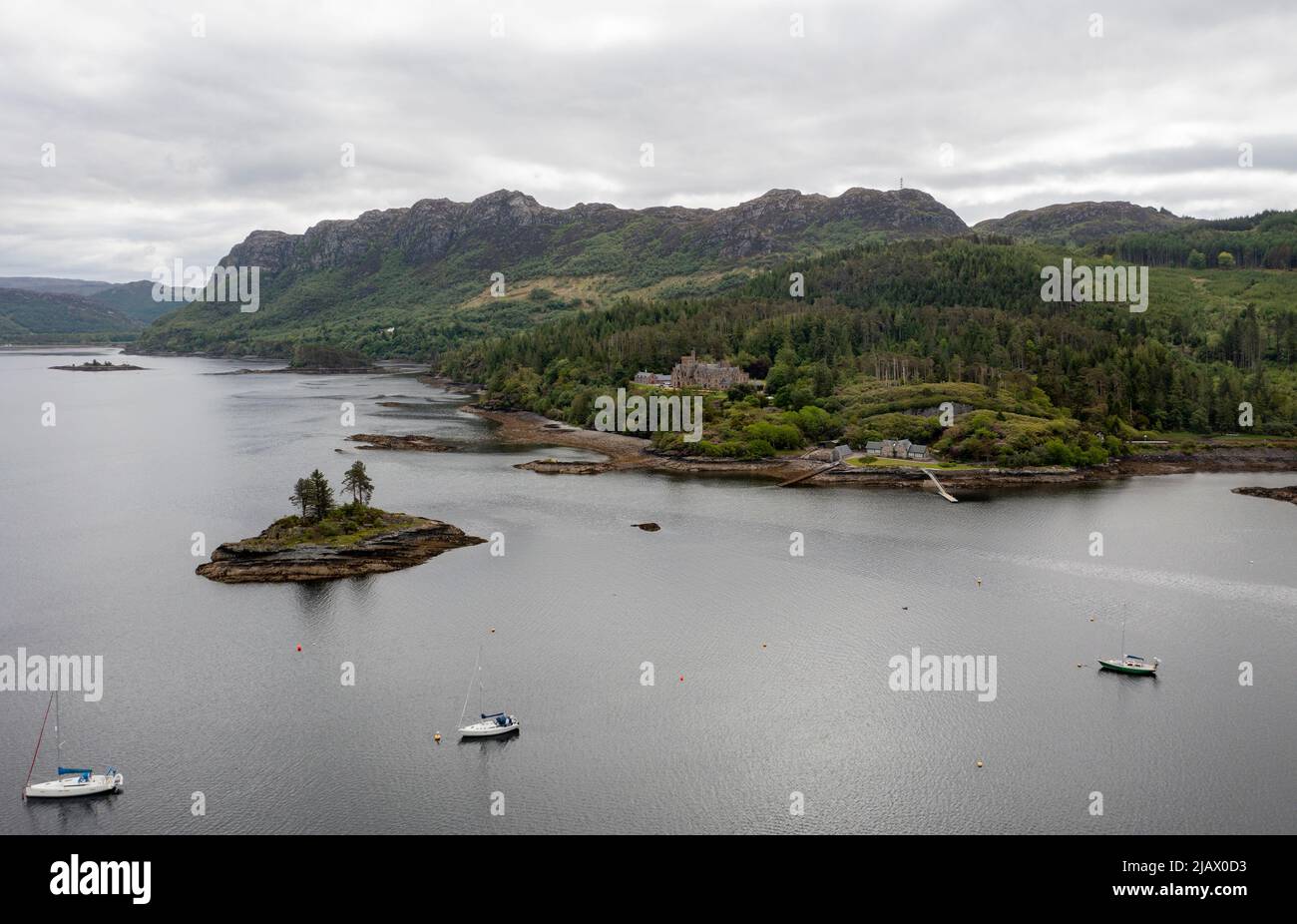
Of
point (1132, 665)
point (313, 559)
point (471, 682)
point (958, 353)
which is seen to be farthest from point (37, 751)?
point (958, 353)

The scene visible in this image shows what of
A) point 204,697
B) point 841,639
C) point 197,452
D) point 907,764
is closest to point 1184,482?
point 841,639

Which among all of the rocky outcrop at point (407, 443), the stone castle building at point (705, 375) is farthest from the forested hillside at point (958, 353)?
the rocky outcrop at point (407, 443)

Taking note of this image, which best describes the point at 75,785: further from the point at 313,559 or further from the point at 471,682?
the point at 313,559

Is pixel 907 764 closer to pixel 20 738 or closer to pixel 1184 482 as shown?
pixel 20 738

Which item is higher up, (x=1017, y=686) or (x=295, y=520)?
(x=295, y=520)

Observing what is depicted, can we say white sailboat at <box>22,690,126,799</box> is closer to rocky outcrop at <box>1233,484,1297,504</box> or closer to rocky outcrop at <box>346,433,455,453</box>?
rocky outcrop at <box>346,433,455,453</box>

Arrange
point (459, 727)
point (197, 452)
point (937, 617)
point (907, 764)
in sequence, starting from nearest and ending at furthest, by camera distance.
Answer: point (907, 764), point (459, 727), point (937, 617), point (197, 452)

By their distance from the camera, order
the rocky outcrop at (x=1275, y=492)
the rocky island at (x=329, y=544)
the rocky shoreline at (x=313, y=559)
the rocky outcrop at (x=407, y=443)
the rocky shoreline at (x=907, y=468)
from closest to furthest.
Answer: the rocky shoreline at (x=313, y=559)
the rocky island at (x=329, y=544)
the rocky outcrop at (x=1275, y=492)
the rocky shoreline at (x=907, y=468)
the rocky outcrop at (x=407, y=443)

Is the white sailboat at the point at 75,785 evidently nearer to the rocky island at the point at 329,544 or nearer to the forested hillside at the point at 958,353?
the rocky island at the point at 329,544
